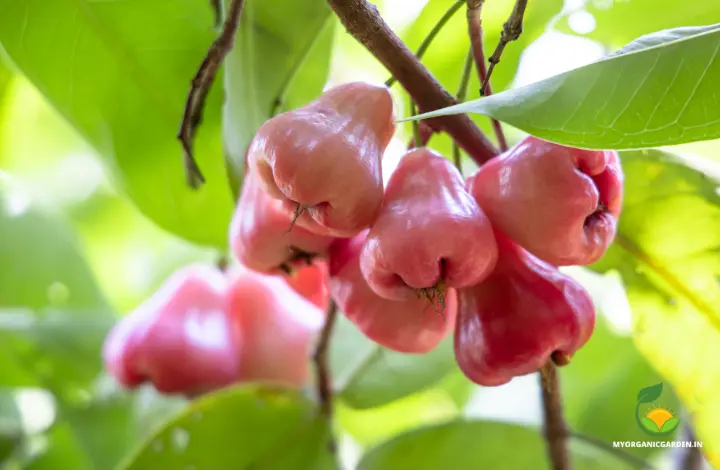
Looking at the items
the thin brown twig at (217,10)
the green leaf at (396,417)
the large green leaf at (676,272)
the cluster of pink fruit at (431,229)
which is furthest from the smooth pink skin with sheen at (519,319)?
the green leaf at (396,417)

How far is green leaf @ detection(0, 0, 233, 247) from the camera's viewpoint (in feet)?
1.56

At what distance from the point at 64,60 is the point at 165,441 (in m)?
0.29

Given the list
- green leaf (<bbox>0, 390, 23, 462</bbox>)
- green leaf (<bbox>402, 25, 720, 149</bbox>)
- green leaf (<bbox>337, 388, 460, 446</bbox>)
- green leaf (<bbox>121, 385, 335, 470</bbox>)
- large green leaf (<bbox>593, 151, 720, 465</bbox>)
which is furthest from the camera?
green leaf (<bbox>337, 388, 460, 446</bbox>)

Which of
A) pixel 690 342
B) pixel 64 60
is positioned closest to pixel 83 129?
pixel 64 60

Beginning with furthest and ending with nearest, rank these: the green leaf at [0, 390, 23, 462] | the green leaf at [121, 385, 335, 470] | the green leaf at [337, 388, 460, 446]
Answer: the green leaf at [337, 388, 460, 446] < the green leaf at [0, 390, 23, 462] < the green leaf at [121, 385, 335, 470]

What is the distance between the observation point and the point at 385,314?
1.20 ft

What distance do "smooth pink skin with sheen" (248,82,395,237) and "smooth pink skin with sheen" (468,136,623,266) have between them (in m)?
0.06

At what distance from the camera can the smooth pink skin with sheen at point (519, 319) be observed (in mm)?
343

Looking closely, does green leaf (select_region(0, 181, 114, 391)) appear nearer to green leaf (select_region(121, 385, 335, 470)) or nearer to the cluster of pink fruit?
green leaf (select_region(121, 385, 335, 470))

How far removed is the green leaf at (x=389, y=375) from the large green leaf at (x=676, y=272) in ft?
0.67

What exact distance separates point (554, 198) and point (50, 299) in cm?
64

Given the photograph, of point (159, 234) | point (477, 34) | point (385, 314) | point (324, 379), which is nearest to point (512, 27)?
point (477, 34)

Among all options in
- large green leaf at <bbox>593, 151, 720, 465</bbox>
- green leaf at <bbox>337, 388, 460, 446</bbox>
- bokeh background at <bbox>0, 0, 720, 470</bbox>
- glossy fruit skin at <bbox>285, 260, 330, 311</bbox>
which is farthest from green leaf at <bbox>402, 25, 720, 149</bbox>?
green leaf at <bbox>337, 388, 460, 446</bbox>

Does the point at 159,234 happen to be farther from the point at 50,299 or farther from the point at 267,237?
the point at 267,237
